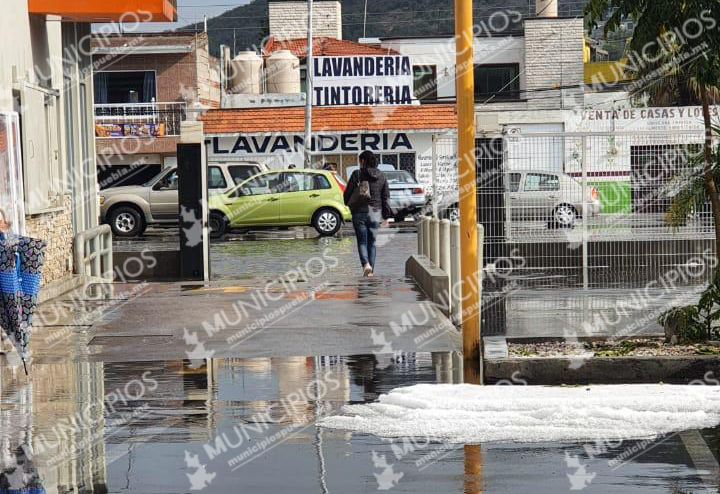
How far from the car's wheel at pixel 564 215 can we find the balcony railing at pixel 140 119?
30.7m

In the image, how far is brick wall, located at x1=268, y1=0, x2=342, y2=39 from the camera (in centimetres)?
5419

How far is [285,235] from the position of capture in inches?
1320

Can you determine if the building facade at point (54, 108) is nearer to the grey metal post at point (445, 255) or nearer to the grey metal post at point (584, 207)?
the grey metal post at point (445, 255)

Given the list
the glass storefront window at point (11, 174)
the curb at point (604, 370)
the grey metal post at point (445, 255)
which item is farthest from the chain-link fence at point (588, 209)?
the curb at point (604, 370)

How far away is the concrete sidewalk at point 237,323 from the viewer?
11812 mm

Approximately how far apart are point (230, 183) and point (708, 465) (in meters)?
26.8

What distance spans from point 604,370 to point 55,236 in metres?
9.37

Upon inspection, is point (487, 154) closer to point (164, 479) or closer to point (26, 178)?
point (26, 178)

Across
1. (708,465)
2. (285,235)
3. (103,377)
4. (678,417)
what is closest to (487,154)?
(103,377)

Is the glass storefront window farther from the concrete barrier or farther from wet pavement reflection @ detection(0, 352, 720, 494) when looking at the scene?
the concrete barrier

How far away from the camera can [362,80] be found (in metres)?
47.3

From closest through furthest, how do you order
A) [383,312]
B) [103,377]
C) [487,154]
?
[103,377] < [383,312] < [487,154]

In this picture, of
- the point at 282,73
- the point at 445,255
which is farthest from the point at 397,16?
the point at 445,255

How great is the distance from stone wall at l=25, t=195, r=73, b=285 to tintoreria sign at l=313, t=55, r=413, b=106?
29.2 metres
